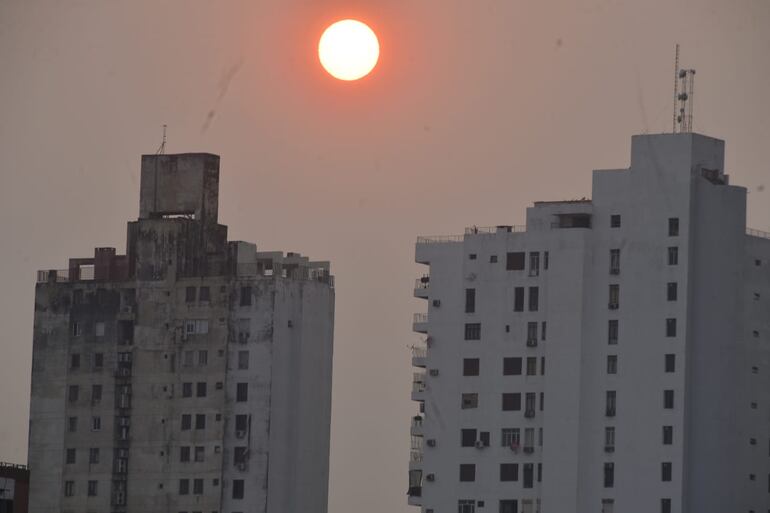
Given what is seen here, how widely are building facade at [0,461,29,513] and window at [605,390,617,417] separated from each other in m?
43.1

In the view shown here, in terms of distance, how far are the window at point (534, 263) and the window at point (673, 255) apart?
7.78 m

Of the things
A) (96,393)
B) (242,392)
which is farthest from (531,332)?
(96,393)

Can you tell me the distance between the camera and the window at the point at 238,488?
594ft

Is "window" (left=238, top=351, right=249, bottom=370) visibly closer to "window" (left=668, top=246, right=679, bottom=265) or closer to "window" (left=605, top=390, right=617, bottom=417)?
"window" (left=605, top=390, right=617, bottom=417)

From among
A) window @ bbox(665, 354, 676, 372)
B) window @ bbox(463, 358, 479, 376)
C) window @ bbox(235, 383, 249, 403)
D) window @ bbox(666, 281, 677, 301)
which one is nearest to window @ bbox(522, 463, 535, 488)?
window @ bbox(463, 358, 479, 376)

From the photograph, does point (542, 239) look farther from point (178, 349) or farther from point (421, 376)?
point (178, 349)

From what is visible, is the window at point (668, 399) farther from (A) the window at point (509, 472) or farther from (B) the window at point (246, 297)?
(B) the window at point (246, 297)

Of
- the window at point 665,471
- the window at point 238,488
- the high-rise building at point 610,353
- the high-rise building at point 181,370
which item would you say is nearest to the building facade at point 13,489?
the high-rise building at point 181,370

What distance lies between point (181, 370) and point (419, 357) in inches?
833

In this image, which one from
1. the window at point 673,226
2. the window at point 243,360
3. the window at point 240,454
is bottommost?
the window at point 240,454

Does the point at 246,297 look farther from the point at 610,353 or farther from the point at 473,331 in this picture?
the point at 610,353

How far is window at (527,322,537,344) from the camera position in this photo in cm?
16588

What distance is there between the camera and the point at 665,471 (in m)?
160

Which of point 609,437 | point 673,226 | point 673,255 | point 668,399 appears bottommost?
point 609,437
